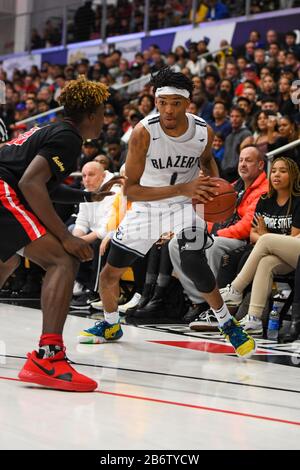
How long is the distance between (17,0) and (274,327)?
18537mm

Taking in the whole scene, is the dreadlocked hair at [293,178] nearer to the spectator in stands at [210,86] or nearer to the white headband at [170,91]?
the white headband at [170,91]

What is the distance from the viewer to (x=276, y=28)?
1454cm

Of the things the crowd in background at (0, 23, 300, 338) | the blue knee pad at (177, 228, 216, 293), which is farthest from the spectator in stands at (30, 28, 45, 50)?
the blue knee pad at (177, 228, 216, 293)

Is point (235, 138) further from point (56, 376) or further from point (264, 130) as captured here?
point (56, 376)

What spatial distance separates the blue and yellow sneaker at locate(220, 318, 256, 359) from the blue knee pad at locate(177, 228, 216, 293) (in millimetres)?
276

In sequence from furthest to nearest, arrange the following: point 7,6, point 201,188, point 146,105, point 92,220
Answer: point 7,6 → point 146,105 → point 92,220 → point 201,188

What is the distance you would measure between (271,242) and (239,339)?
4.09 feet

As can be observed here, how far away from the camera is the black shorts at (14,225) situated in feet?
13.7

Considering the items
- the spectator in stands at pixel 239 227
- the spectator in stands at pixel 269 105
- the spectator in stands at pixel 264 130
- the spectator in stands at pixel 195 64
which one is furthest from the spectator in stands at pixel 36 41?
the spectator in stands at pixel 239 227

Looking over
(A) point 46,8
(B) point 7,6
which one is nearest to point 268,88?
(A) point 46,8

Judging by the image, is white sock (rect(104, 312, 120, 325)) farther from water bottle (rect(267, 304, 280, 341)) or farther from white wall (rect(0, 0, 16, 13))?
white wall (rect(0, 0, 16, 13))

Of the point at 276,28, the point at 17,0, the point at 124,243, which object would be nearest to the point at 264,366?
the point at 124,243

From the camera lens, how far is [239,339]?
5352 mm

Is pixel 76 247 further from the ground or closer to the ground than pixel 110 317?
further from the ground
